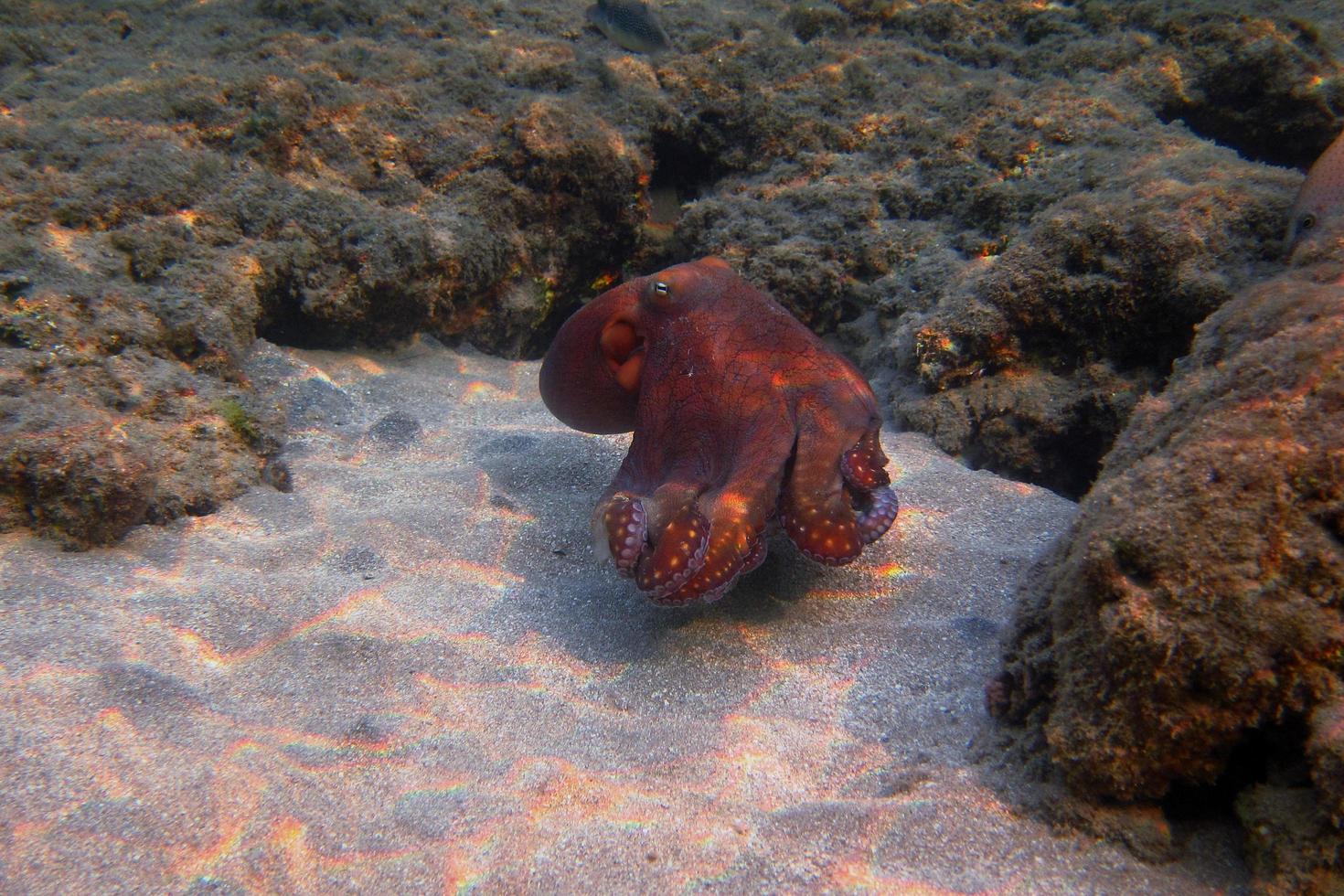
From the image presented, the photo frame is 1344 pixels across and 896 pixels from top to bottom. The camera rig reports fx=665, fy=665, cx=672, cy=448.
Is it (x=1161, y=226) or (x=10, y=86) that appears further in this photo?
(x=10, y=86)

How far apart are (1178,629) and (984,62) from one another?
6.85 metres

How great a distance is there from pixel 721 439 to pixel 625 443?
5.53 feet

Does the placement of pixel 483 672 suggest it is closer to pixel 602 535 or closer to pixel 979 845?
pixel 602 535

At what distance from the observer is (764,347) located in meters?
2.73

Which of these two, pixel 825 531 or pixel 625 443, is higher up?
pixel 825 531

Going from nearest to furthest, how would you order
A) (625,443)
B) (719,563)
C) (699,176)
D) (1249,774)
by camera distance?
(1249,774)
(719,563)
(625,443)
(699,176)

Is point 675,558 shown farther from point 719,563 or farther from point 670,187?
point 670,187

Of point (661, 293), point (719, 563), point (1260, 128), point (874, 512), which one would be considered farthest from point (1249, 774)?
point (1260, 128)

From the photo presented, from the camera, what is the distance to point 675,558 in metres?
2.29

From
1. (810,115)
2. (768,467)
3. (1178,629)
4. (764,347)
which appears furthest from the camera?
(810,115)

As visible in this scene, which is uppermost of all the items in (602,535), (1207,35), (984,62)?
(1207,35)

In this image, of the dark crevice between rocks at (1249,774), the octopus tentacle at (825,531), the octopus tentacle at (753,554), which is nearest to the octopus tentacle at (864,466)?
the octopus tentacle at (825,531)

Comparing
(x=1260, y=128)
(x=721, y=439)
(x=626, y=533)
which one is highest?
(x=1260, y=128)

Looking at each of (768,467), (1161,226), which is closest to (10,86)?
(768,467)
